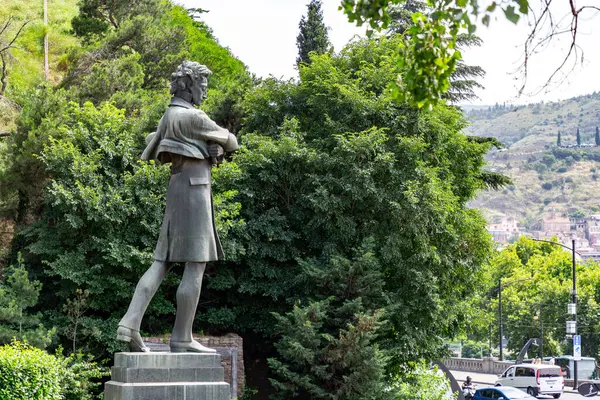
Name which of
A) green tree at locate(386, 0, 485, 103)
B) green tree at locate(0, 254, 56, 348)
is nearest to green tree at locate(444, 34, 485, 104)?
green tree at locate(386, 0, 485, 103)

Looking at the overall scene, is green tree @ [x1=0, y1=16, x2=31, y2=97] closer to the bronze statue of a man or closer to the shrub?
the shrub

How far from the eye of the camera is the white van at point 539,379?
44.1 m

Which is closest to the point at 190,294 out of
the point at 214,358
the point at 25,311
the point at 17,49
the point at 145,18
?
the point at 214,358

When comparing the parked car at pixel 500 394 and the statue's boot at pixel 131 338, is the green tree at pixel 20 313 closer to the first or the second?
the statue's boot at pixel 131 338

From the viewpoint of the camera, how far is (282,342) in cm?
2422

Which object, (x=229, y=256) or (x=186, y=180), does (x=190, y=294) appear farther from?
(x=229, y=256)

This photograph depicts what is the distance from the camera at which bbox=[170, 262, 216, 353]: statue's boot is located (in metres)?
12.4

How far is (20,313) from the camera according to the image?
23281mm

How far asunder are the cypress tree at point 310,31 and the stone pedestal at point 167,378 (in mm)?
29949

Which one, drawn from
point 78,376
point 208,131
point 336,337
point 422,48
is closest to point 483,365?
point 336,337

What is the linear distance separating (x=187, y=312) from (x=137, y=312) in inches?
27.9

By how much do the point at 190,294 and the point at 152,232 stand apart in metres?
12.5

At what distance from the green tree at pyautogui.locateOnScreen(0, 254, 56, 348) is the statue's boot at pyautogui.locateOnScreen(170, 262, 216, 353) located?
11249 millimetres

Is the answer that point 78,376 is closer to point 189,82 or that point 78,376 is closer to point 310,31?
point 189,82
